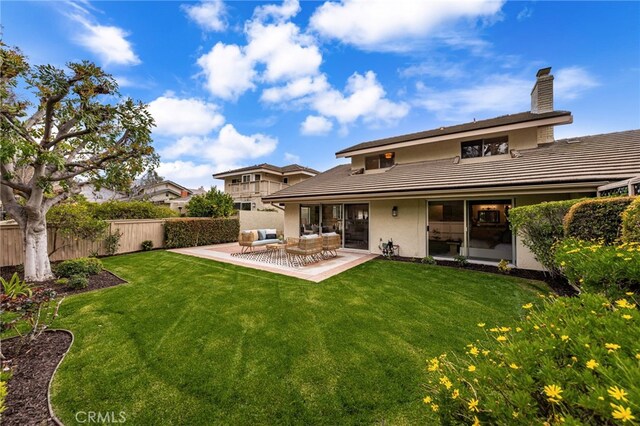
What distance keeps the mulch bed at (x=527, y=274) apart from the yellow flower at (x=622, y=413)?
22.7 ft

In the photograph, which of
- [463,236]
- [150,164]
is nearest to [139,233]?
[150,164]

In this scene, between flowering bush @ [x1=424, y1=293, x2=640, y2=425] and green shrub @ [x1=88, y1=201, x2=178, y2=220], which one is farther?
green shrub @ [x1=88, y1=201, x2=178, y2=220]

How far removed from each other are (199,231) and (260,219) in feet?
18.3

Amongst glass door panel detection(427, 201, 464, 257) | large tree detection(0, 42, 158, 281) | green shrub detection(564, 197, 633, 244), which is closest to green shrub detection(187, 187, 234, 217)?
large tree detection(0, 42, 158, 281)

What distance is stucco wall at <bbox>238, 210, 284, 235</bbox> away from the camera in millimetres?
18397

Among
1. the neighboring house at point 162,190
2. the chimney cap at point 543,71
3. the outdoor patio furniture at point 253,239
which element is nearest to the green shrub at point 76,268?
the outdoor patio furniture at point 253,239

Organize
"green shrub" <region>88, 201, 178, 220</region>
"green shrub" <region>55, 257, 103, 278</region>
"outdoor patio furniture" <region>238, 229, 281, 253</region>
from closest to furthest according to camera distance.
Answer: "green shrub" <region>55, 257, 103, 278</region> < "outdoor patio furniture" <region>238, 229, 281, 253</region> < "green shrub" <region>88, 201, 178, 220</region>

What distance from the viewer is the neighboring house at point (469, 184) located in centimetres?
782

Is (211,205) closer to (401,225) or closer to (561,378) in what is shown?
(401,225)

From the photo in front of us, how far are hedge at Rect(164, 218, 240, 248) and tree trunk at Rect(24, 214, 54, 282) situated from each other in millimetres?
6371

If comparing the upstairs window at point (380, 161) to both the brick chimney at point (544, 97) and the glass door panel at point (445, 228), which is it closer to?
the glass door panel at point (445, 228)

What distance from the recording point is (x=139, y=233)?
1273cm

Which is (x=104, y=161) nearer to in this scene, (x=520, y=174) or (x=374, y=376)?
(x=374, y=376)
